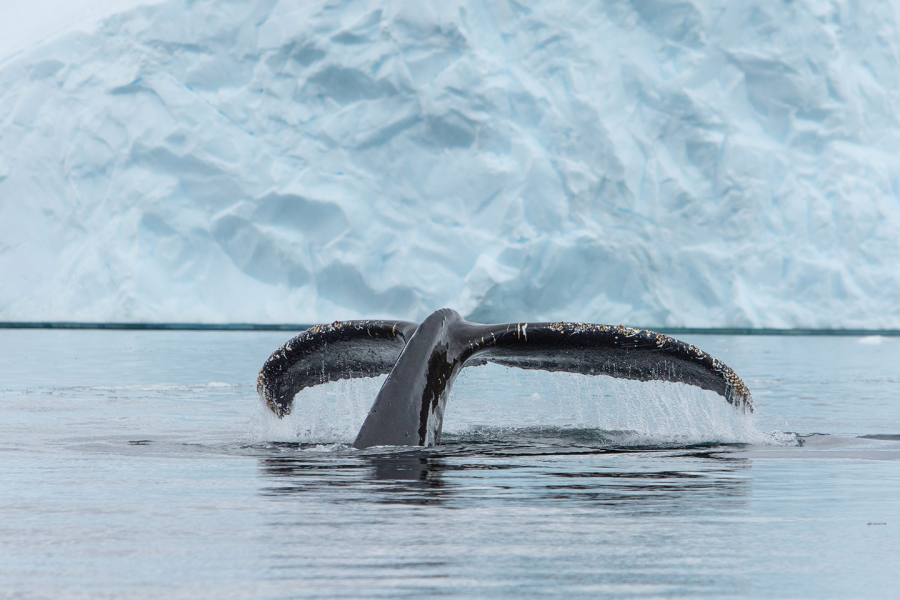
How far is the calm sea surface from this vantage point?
3438 millimetres

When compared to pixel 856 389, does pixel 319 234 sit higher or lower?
higher

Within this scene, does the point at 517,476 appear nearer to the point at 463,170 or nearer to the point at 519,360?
the point at 519,360

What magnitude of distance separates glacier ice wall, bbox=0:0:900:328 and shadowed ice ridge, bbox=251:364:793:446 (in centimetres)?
A: 1954

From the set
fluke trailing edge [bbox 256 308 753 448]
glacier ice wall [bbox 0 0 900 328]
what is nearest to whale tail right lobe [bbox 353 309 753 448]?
fluke trailing edge [bbox 256 308 753 448]

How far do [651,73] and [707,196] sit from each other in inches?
184

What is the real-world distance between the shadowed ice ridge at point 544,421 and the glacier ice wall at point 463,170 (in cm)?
1954

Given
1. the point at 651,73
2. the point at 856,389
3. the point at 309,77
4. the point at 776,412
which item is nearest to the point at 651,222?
the point at 651,73

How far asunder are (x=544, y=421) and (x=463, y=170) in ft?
84.4

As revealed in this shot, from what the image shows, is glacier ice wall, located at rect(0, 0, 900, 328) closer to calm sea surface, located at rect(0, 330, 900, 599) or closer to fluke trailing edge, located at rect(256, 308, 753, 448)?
calm sea surface, located at rect(0, 330, 900, 599)

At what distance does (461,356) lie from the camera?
7258 mm

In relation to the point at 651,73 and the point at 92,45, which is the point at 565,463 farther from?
the point at 92,45

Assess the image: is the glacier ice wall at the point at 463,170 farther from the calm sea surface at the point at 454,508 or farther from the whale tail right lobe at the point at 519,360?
the whale tail right lobe at the point at 519,360

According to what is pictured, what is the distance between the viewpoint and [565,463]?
6.96 m

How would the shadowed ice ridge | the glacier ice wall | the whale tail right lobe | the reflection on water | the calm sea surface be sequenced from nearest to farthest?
1. the calm sea surface
2. the reflection on water
3. the whale tail right lobe
4. the shadowed ice ridge
5. the glacier ice wall
